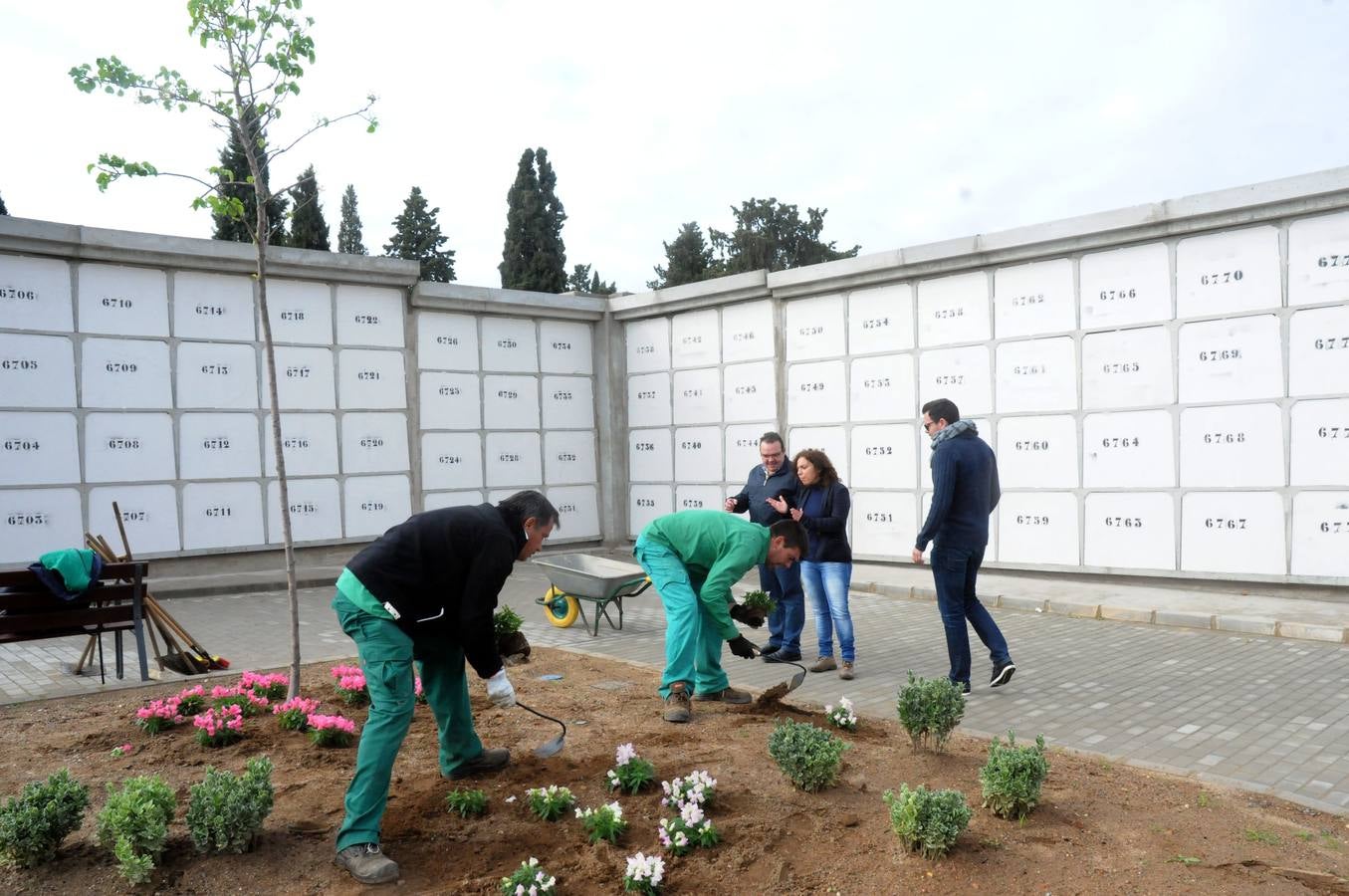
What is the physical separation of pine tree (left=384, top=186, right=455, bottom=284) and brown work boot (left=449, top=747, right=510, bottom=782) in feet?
106

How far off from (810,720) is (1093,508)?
615 centimetres

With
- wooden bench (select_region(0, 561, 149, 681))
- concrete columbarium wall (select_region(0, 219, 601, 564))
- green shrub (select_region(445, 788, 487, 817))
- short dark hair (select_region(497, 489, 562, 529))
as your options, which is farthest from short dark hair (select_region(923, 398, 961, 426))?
concrete columbarium wall (select_region(0, 219, 601, 564))

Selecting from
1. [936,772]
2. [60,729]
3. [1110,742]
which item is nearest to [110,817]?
[60,729]

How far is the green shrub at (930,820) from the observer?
3.41 metres

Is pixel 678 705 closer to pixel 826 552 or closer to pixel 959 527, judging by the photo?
pixel 826 552

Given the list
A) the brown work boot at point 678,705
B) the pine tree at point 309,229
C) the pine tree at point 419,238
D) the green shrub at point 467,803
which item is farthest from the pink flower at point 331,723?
the pine tree at point 419,238

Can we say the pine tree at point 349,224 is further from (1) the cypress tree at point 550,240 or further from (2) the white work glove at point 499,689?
(2) the white work glove at point 499,689

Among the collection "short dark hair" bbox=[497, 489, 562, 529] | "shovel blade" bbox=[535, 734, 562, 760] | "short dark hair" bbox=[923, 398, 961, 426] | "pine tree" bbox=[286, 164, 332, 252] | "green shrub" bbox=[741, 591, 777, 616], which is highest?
"pine tree" bbox=[286, 164, 332, 252]

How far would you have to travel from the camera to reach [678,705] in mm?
5695

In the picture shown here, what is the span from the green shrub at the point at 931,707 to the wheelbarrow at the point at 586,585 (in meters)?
3.91

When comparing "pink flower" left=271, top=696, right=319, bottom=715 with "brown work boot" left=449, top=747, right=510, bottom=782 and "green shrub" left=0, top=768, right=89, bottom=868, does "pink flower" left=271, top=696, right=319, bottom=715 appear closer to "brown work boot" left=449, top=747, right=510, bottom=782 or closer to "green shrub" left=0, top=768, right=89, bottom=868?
"brown work boot" left=449, top=747, right=510, bottom=782

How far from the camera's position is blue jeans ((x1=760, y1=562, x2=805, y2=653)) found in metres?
7.43

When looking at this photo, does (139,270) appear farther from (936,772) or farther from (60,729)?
(936,772)

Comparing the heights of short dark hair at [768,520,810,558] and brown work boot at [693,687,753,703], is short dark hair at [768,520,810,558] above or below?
above
